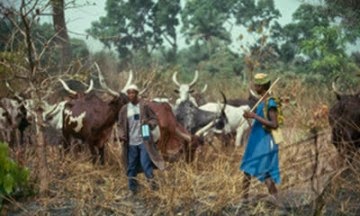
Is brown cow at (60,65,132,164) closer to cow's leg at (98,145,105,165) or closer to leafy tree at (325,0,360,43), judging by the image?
cow's leg at (98,145,105,165)

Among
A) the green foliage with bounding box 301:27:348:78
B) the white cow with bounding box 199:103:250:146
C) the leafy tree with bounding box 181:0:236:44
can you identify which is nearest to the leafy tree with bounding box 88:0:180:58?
Result: the leafy tree with bounding box 181:0:236:44

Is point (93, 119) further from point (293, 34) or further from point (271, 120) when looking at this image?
point (293, 34)

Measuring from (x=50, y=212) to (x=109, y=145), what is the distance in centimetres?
380

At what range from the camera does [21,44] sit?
28.2 feet

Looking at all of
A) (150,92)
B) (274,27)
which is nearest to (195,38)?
(274,27)

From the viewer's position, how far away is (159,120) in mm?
10453

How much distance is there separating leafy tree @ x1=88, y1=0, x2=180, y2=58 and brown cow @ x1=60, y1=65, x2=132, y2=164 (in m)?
27.1

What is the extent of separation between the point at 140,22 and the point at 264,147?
33.0m

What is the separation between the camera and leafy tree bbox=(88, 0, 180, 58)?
38.9m

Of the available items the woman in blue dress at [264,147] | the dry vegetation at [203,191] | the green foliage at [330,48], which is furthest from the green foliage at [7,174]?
the green foliage at [330,48]

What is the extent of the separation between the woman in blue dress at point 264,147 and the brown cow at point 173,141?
9.38 feet

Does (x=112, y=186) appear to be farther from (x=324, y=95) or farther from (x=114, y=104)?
(x=324, y=95)

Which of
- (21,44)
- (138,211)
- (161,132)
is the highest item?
(21,44)

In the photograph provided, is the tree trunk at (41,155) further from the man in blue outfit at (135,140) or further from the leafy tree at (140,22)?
the leafy tree at (140,22)
